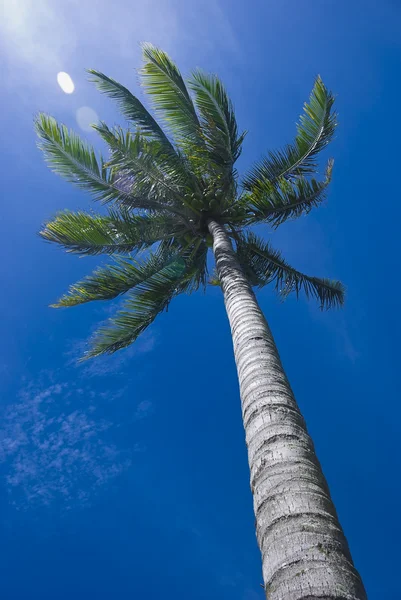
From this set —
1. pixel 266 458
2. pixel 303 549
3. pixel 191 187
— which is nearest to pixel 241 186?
pixel 191 187

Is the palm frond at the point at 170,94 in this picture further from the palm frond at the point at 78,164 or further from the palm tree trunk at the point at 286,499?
the palm tree trunk at the point at 286,499

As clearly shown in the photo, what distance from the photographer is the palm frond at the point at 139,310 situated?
399 inches

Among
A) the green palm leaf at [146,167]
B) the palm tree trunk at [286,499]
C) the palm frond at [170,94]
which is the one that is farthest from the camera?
the palm frond at [170,94]

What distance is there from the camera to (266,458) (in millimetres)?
3807

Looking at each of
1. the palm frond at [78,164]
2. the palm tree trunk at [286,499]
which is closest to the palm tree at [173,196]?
the palm frond at [78,164]

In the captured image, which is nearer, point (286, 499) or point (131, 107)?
point (286, 499)

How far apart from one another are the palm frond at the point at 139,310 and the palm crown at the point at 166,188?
0.07 feet

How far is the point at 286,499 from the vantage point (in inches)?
132

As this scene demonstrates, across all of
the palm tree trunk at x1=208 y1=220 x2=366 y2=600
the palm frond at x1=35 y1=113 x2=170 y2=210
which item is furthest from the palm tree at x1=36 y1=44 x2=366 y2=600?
the palm tree trunk at x1=208 y1=220 x2=366 y2=600

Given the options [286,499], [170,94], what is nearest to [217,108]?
[170,94]

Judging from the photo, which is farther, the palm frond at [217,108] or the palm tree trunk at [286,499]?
the palm frond at [217,108]

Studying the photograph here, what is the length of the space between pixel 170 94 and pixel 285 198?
353cm

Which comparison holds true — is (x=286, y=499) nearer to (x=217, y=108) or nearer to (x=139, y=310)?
(x=139, y=310)

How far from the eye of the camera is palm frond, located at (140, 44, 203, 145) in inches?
423
